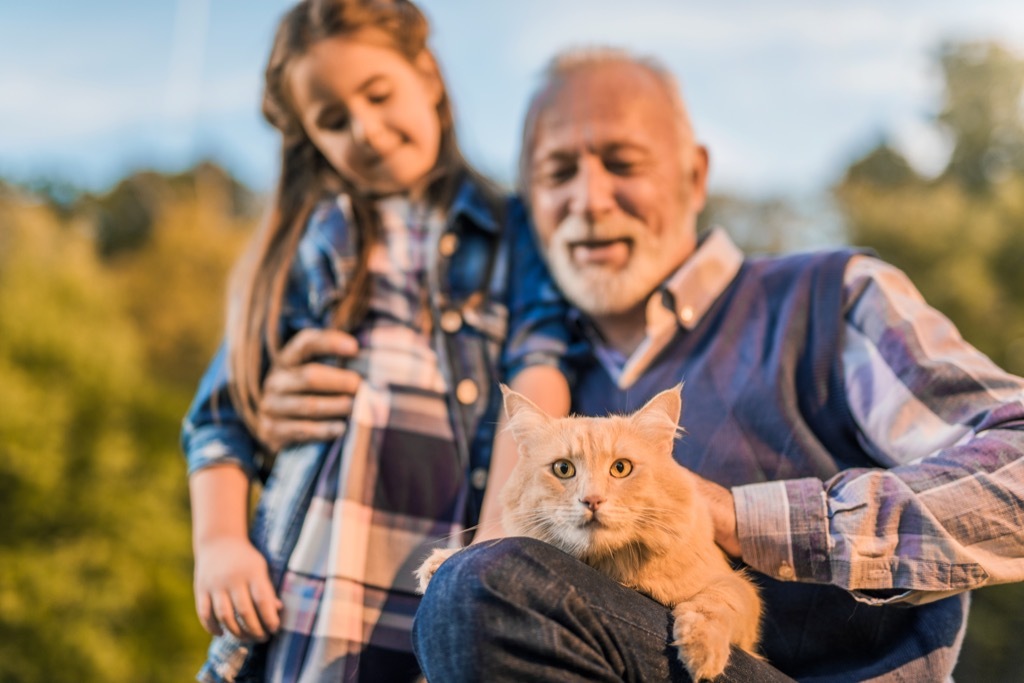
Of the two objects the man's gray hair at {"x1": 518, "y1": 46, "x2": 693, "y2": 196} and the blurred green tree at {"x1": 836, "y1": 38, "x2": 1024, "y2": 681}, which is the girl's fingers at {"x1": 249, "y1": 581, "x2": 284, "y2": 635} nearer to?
the man's gray hair at {"x1": 518, "y1": 46, "x2": 693, "y2": 196}

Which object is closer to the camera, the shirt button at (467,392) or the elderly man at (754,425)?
the elderly man at (754,425)

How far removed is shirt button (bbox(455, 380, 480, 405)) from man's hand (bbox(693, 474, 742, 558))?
64cm

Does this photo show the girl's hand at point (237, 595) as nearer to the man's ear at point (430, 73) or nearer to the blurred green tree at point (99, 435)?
the man's ear at point (430, 73)

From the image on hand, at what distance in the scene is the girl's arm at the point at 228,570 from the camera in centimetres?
188

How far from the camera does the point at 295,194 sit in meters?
2.39

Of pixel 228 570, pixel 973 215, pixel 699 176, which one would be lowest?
pixel 228 570

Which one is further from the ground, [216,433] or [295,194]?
[295,194]

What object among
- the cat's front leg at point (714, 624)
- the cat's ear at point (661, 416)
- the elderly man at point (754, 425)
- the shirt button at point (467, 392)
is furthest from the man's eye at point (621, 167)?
the cat's front leg at point (714, 624)

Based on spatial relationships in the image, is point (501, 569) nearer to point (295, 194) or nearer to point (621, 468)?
point (621, 468)

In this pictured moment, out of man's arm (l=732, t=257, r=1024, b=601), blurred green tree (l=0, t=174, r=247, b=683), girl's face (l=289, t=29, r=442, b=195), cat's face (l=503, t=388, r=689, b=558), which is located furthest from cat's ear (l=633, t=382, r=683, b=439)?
blurred green tree (l=0, t=174, r=247, b=683)

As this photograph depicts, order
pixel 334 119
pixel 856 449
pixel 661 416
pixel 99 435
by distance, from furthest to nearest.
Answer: pixel 99 435 → pixel 334 119 → pixel 856 449 → pixel 661 416

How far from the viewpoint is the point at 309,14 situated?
7.07 feet

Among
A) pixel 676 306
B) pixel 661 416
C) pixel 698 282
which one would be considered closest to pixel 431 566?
pixel 661 416

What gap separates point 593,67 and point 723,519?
3.50 feet
